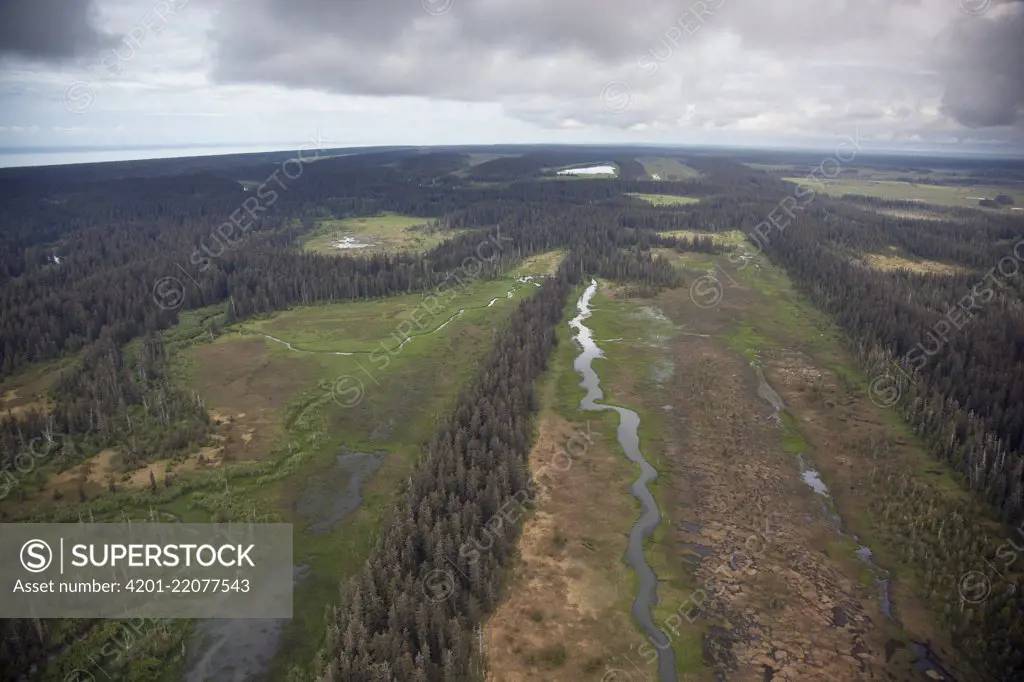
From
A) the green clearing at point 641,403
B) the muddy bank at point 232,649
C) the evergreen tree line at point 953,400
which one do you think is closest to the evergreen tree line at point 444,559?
the muddy bank at point 232,649

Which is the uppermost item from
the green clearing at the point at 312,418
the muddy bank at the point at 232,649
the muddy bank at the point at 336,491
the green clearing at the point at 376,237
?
the green clearing at the point at 376,237

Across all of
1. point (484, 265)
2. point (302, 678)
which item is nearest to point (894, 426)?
point (302, 678)

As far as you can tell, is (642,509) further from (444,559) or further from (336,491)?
(336,491)

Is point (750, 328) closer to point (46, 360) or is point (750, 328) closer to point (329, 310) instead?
point (329, 310)

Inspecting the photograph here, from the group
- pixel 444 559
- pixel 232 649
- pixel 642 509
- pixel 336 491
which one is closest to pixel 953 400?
pixel 642 509

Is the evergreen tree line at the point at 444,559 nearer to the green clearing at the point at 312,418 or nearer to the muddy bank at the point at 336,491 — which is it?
the green clearing at the point at 312,418

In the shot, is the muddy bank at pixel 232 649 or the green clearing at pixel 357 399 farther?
the green clearing at pixel 357 399
